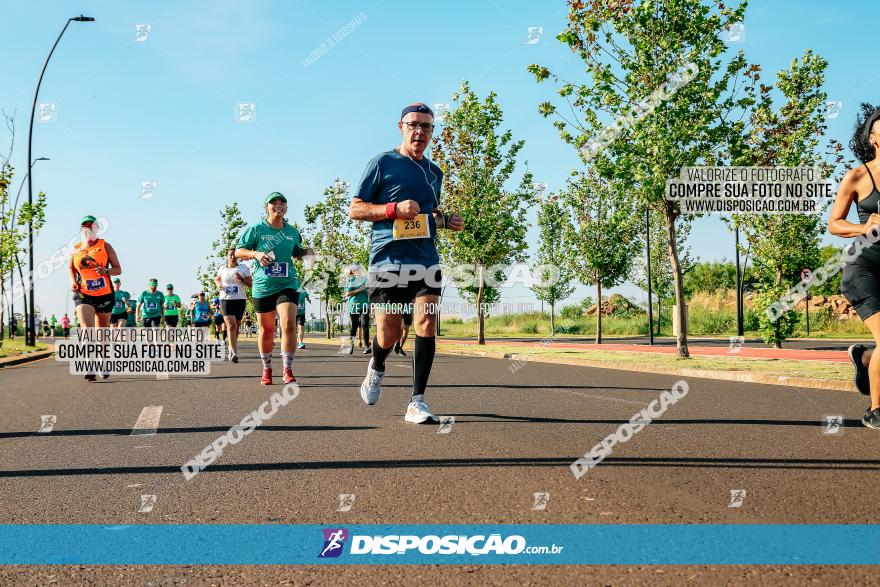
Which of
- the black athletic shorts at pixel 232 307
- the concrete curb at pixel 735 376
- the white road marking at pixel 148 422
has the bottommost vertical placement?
the concrete curb at pixel 735 376

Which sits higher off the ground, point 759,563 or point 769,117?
point 769,117

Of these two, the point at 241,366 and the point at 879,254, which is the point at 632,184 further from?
the point at 879,254

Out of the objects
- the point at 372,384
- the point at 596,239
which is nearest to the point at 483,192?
the point at 596,239

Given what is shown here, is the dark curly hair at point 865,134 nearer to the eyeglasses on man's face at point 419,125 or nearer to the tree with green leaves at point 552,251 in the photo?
the eyeglasses on man's face at point 419,125

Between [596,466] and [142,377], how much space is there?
9.47 metres

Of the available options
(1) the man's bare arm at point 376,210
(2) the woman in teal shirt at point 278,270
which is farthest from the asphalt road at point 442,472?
(2) the woman in teal shirt at point 278,270

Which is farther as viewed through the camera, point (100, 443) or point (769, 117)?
point (769, 117)

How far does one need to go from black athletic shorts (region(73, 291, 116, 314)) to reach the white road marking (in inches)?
161

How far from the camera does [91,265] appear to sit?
441 inches

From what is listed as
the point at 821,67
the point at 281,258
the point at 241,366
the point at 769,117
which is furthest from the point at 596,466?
the point at 821,67

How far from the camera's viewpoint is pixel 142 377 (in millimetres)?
12156

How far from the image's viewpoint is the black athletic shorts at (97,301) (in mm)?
11195

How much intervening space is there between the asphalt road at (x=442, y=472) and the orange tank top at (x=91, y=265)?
3.34m

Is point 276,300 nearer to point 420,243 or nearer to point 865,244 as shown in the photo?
point 420,243
